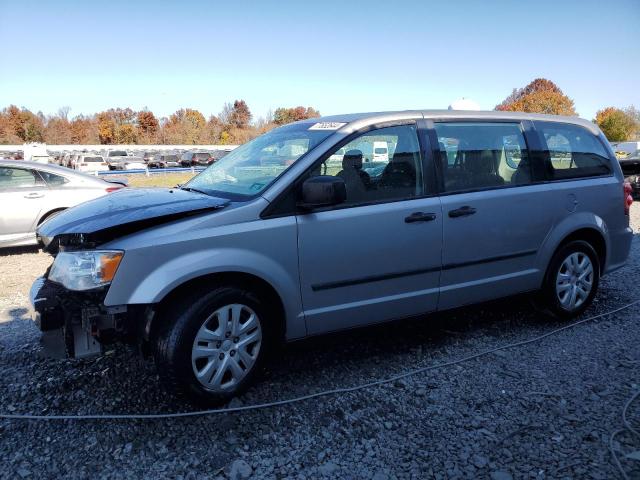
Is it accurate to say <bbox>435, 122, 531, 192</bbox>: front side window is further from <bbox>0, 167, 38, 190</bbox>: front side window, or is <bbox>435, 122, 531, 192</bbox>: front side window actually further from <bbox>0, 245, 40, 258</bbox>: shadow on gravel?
<bbox>0, 245, 40, 258</bbox>: shadow on gravel

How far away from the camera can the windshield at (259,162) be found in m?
3.21

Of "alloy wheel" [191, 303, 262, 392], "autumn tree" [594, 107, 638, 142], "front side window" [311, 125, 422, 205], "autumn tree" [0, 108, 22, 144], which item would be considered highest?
"autumn tree" [0, 108, 22, 144]

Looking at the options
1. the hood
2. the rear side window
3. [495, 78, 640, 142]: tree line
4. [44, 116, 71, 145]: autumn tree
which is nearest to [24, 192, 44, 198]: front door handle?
the hood

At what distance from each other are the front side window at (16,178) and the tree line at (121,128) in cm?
7150

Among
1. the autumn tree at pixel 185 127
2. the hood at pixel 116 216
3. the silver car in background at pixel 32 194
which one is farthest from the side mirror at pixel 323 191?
the autumn tree at pixel 185 127

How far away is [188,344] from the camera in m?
2.71

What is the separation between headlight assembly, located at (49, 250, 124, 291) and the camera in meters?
2.59

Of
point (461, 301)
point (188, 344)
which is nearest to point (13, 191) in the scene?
point (188, 344)

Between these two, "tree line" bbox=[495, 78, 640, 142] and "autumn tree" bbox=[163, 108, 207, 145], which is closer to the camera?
"tree line" bbox=[495, 78, 640, 142]

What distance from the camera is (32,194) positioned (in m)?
6.91

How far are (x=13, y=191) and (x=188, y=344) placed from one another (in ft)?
18.5

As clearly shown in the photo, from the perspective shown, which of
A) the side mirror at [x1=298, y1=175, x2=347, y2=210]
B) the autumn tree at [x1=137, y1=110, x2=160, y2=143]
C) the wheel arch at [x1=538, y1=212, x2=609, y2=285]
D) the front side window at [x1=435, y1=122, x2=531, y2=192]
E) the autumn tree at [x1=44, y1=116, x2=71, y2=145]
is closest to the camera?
the side mirror at [x1=298, y1=175, x2=347, y2=210]

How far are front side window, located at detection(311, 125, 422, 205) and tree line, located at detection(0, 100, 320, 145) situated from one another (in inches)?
2981

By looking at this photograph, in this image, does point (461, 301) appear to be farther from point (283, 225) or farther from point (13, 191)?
point (13, 191)
